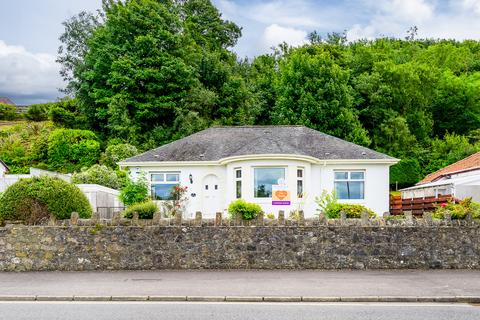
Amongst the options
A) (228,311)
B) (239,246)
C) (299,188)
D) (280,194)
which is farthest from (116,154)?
(228,311)

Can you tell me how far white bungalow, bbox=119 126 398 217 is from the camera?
92.2 feet

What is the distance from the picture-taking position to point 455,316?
35.3 feet

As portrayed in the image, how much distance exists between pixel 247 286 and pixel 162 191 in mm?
17208

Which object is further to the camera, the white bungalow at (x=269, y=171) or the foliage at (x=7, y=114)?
the foliage at (x=7, y=114)

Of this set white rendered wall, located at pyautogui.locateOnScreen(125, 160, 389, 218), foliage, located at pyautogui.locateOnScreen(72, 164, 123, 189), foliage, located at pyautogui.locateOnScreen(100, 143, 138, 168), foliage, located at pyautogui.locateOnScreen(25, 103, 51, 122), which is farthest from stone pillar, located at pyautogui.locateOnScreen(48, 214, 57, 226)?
foliage, located at pyautogui.locateOnScreen(25, 103, 51, 122)

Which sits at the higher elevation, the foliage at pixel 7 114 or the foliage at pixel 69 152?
the foliage at pixel 7 114

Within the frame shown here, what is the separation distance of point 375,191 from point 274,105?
26.2 metres

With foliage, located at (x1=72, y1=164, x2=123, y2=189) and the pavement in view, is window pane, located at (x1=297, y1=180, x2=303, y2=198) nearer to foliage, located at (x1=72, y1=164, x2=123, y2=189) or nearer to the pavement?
foliage, located at (x1=72, y1=164, x2=123, y2=189)

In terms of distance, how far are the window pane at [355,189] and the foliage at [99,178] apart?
13.6m

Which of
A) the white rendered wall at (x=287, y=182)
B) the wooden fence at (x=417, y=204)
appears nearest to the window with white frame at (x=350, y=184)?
the white rendered wall at (x=287, y=182)

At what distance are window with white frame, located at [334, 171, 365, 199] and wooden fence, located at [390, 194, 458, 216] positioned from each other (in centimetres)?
239

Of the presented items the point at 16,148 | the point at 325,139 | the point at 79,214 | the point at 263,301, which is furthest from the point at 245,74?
the point at 263,301

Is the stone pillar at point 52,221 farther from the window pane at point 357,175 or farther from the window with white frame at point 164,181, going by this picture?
the window pane at point 357,175

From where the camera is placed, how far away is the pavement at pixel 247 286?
12.7 meters
